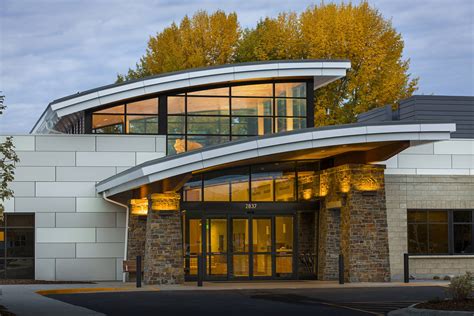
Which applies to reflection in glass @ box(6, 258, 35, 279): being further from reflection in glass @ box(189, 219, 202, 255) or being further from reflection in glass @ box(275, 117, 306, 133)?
reflection in glass @ box(275, 117, 306, 133)

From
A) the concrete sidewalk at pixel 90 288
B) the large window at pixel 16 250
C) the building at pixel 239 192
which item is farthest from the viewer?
the large window at pixel 16 250

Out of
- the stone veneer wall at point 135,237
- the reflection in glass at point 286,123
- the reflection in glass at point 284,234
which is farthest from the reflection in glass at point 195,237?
the reflection in glass at point 286,123

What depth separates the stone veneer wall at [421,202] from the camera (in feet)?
107

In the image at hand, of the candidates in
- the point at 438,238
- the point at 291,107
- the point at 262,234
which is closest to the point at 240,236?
the point at 262,234

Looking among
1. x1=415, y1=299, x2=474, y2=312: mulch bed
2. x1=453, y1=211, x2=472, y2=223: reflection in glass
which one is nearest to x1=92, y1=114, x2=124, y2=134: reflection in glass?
x1=453, y1=211, x2=472, y2=223: reflection in glass

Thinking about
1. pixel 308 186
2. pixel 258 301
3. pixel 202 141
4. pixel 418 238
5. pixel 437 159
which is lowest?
pixel 258 301

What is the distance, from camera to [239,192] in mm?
32000

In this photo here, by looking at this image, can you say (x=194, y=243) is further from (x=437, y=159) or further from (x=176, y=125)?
(x=437, y=159)

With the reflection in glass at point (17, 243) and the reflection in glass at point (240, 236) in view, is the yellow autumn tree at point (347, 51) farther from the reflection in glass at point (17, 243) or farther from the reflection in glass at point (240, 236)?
the reflection in glass at point (17, 243)

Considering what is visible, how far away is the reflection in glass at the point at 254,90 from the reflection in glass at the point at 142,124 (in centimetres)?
303

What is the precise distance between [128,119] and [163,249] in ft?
18.3

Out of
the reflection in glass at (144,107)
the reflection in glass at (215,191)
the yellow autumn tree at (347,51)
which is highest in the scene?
the yellow autumn tree at (347,51)

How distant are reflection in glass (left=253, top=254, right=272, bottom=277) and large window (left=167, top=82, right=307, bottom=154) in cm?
425

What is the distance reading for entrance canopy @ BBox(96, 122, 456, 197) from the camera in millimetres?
27219
